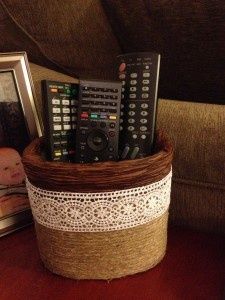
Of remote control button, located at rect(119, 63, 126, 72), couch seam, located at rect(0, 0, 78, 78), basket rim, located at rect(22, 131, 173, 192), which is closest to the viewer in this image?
basket rim, located at rect(22, 131, 173, 192)

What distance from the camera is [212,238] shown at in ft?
1.85

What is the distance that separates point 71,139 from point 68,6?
28 cm

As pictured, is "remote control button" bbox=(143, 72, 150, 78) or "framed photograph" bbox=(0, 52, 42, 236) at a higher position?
"remote control button" bbox=(143, 72, 150, 78)

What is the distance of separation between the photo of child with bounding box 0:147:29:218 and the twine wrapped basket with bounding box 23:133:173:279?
13 cm

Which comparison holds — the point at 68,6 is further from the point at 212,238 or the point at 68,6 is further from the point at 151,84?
the point at 212,238

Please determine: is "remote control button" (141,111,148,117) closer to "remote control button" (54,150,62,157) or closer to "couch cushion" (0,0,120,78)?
"remote control button" (54,150,62,157)

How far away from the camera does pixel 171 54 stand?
0.65m

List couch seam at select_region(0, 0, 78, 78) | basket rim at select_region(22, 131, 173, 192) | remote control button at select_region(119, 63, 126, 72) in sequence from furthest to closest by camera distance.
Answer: couch seam at select_region(0, 0, 78, 78) → remote control button at select_region(119, 63, 126, 72) → basket rim at select_region(22, 131, 173, 192)

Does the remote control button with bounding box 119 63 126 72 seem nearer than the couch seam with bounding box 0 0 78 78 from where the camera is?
Yes

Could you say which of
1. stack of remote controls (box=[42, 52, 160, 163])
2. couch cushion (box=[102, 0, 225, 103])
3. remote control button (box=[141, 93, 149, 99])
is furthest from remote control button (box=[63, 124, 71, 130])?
couch cushion (box=[102, 0, 225, 103])

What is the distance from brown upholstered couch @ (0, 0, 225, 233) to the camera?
0.54 meters

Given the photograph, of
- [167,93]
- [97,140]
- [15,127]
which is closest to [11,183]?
[15,127]

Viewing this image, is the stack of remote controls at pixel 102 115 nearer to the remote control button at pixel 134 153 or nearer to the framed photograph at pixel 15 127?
the remote control button at pixel 134 153

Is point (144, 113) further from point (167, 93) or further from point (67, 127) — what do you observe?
point (167, 93)
